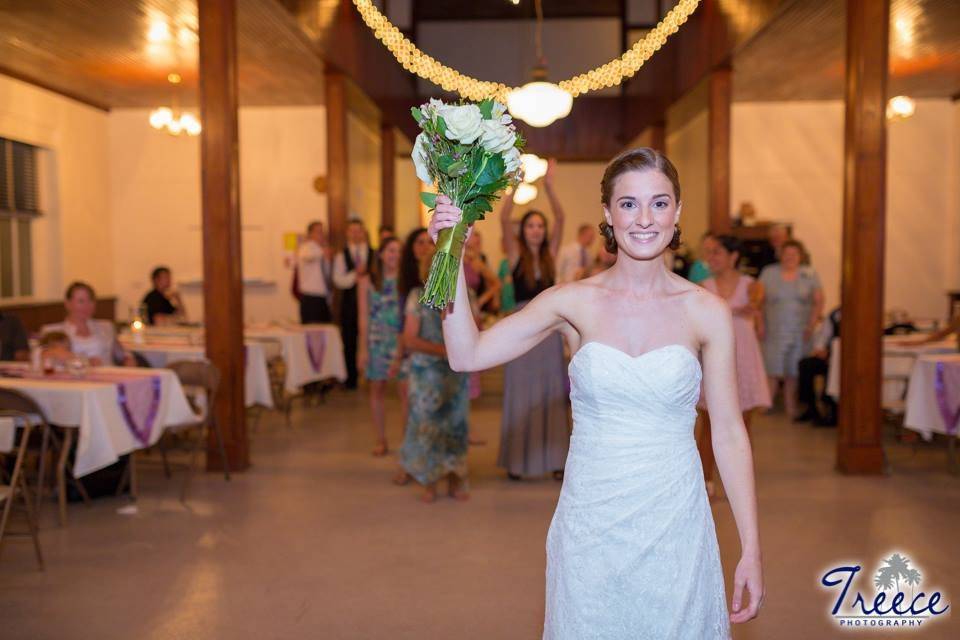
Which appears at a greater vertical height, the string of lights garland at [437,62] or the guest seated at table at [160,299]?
the string of lights garland at [437,62]

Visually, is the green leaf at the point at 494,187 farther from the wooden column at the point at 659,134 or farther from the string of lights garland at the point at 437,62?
the wooden column at the point at 659,134

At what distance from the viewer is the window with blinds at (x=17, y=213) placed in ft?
39.2

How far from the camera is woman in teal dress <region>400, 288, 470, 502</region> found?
227 inches

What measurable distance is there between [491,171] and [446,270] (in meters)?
0.23

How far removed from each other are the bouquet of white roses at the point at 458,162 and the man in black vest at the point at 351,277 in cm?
822

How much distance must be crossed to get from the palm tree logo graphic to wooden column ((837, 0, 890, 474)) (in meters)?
1.94

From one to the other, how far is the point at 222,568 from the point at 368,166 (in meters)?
11.8

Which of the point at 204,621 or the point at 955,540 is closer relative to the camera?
the point at 204,621

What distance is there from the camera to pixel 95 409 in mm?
5223

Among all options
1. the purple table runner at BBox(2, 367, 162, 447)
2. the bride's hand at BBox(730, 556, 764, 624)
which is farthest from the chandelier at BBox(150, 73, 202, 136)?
the bride's hand at BBox(730, 556, 764, 624)

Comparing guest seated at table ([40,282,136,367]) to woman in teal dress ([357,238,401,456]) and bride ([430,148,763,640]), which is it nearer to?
woman in teal dress ([357,238,401,456])

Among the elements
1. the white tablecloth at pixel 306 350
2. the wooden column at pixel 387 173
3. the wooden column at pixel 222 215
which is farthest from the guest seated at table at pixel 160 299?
the wooden column at pixel 387 173

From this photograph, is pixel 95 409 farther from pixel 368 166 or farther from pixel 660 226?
pixel 368 166

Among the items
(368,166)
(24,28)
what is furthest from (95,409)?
(368,166)
